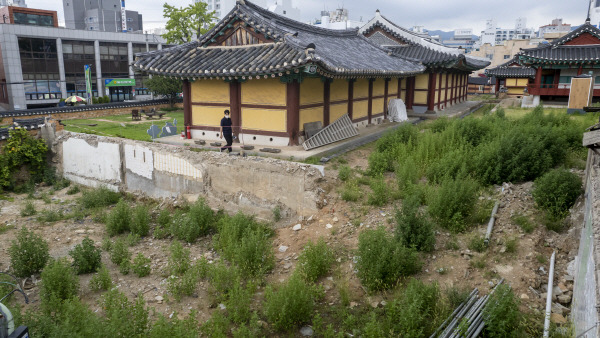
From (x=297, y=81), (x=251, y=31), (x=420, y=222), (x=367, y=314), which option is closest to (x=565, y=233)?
(x=420, y=222)

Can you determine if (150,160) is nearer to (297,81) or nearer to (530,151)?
(297,81)

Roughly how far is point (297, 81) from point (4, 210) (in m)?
10.9

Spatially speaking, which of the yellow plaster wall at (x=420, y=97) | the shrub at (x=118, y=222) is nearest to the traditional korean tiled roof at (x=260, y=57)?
the shrub at (x=118, y=222)

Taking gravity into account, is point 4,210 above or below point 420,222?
below

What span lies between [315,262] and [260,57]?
300 inches

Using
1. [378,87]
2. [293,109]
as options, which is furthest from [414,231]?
[378,87]

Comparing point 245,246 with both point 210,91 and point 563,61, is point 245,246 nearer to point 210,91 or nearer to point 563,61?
point 210,91

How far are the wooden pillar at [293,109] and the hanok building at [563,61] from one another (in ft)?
56.8

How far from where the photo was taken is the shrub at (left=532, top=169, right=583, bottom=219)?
8.39 metres

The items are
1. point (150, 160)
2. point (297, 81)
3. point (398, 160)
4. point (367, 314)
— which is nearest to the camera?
point (367, 314)

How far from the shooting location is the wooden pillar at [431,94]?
77.6 feet

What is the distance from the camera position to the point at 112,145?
15125 millimetres

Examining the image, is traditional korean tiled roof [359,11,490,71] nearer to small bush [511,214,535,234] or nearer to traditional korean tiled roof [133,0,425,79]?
traditional korean tiled roof [133,0,425,79]

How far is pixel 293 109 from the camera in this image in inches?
531
